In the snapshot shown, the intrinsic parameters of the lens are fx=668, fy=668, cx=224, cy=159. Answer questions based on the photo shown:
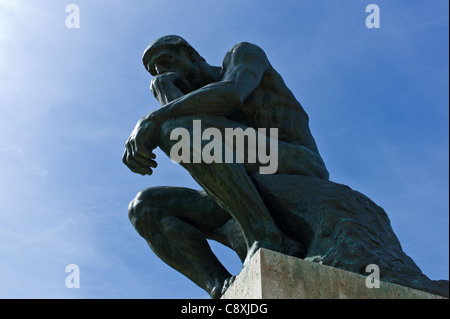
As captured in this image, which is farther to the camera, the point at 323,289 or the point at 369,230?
the point at 369,230

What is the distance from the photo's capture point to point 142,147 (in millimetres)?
5262

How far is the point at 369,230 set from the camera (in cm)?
500

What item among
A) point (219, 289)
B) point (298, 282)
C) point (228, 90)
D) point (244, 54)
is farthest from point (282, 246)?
point (244, 54)

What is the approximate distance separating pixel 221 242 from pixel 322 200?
1.05 meters

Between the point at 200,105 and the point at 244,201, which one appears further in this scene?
the point at 200,105

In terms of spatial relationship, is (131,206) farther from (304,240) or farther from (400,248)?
(400,248)

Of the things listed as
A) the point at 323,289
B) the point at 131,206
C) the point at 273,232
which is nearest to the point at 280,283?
the point at 323,289

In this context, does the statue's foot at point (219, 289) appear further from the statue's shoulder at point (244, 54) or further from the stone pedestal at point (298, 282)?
the statue's shoulder at point (244, 54)

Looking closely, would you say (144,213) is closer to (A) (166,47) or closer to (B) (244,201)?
(B) (244,201)

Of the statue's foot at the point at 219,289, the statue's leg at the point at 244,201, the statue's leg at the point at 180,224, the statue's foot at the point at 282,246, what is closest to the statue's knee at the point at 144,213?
the statue's leg at the point at 180,224

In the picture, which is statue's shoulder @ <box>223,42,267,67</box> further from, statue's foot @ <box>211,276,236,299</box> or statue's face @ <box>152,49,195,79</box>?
statue's foot @ <box>211,276,236,299</box>

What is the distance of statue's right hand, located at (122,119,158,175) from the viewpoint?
5273 millimetres

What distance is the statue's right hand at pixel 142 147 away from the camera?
208 inches

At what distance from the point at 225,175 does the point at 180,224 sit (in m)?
0.80
